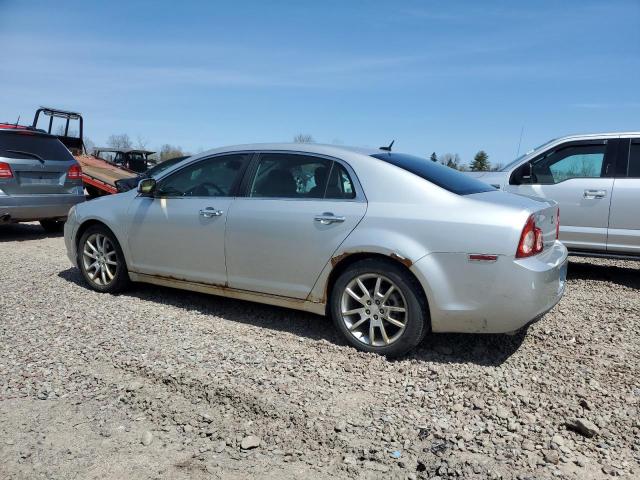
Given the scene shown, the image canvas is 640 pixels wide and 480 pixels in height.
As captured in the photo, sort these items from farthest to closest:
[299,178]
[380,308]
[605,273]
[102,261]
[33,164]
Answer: [33,164] → [605,273] → [102,261] → [299,178] → [380,308]

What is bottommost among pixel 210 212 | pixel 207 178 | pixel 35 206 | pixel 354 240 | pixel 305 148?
pixel 35 206

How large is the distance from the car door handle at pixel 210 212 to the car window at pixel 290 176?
337 millimetres

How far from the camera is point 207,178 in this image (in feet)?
16.2

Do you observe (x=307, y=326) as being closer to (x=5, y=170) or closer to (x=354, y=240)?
(x=354, y=240)

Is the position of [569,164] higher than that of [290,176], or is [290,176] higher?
[569,164]

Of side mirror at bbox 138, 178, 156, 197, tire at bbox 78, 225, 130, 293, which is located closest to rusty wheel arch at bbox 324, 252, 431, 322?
side mirror at bbox 138, 178, 156, 197

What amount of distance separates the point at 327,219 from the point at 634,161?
4.51m

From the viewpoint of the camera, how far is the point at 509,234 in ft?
11.4

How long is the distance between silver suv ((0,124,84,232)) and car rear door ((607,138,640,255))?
8.47m

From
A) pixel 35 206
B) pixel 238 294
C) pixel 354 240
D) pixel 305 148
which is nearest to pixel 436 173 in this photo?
pixel 354 240

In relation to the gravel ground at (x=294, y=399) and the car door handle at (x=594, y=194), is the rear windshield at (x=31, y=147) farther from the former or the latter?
the car door handle at (x=594, y=194)

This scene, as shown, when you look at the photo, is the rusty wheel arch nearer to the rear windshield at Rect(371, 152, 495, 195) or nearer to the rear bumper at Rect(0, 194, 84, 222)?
the rear windshield at Rect(371, 152, 495, 195)

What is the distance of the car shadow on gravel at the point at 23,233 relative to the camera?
30.5ft

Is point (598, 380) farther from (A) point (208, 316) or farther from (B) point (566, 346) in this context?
(A) point (208, 316)
